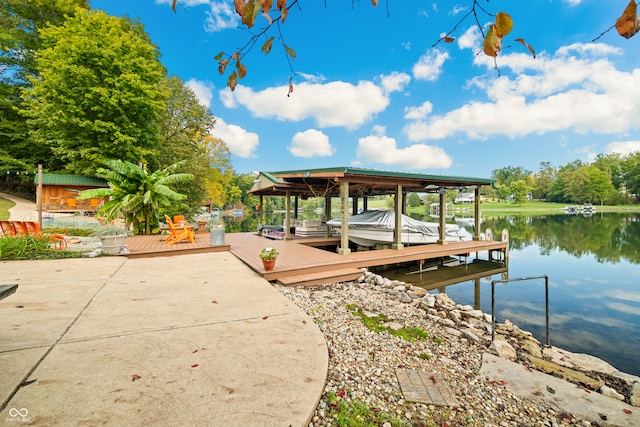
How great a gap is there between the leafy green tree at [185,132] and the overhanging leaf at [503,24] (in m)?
21.9

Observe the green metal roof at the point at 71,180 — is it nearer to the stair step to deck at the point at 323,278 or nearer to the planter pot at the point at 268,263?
the planter pot at the point at 268,263

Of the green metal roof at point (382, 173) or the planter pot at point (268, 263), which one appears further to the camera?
the green metal roof at point (382, 173)

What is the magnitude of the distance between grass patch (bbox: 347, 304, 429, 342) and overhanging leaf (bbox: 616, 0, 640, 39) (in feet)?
12.2

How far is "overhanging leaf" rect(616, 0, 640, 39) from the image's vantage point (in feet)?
3.17

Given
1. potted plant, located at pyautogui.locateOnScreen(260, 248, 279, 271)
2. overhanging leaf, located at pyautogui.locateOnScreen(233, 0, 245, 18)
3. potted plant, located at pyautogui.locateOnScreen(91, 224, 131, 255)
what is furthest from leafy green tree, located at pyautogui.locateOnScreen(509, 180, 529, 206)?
overhanging leaf, located at pyautogui.locateOnScreen(233, 0, 245, 18)

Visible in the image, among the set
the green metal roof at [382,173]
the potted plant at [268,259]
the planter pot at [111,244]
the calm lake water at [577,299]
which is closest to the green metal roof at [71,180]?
the planter pot at [111,244]

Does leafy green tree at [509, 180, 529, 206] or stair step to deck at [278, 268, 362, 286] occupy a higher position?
leafy green tree at [509, 180, 529, 206]

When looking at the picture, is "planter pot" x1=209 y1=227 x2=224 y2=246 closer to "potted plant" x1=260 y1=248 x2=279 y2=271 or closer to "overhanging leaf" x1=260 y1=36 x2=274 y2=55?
"potted plant" x1=260 y1=248 x2=279 y2=271

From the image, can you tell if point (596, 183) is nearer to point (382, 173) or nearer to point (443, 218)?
point (443, 218)

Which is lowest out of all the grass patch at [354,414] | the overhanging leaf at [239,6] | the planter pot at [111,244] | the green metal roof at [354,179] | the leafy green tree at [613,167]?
the grass patch at [354,414]

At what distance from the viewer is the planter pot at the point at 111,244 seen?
799cm

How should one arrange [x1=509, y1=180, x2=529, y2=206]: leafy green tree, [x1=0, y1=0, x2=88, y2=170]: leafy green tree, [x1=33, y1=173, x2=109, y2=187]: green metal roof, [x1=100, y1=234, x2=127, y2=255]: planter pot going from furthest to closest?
[x1=509, y1=180, x2=529, y2=206]: leafy green tree
[x1=0, y1=0, x2=88, y2=170]: leafy green tree
[x1=33, y1=173, x2=109, y2=187]: green metal roof
[x1=100, y1=234, x2=127, y2=255]: planter pot

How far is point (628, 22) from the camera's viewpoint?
985 millimetres

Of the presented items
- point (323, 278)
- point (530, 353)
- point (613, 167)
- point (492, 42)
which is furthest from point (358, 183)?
point (613, 167)
